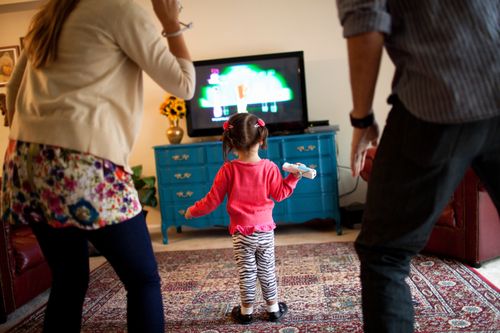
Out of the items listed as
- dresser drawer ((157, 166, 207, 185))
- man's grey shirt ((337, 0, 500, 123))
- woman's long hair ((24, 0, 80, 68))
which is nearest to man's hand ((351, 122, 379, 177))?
man's grey shirt ((337, 0, 500, 123))

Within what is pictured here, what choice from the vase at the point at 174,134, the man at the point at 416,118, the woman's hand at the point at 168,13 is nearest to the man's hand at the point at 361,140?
the man at the point at 416,118

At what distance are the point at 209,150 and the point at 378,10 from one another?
2866 millimetres

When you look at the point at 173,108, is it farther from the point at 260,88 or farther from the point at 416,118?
the point at 416,118

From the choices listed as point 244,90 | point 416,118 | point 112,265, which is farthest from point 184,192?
point 416,118

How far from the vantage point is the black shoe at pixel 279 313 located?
195 cm

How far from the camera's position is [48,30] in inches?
A: 41.3

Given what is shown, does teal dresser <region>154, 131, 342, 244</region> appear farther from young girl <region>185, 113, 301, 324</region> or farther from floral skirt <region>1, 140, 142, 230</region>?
floral skirt <region>1, 140, 142, 230</region>

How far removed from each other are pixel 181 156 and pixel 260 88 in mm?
885

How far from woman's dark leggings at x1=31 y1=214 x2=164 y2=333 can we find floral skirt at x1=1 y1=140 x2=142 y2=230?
4 centimetres

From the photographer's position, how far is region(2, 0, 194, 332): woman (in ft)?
3.35

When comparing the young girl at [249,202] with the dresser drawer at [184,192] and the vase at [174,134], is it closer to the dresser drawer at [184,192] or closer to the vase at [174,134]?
the dresser drawer at [184,192]

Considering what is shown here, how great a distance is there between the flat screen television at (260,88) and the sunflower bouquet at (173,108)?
7 centimetres

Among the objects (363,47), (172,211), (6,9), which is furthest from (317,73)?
(363,47)

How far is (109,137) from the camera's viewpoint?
1043mm
